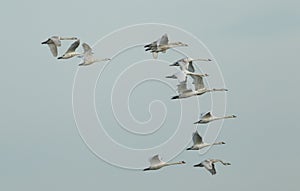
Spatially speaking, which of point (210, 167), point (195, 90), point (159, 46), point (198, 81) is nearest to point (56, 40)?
point (159, 46)

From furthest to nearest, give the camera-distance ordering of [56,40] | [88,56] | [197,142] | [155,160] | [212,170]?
[155,160] → [197,142] → [212,170] → [88,56] → [56,40]

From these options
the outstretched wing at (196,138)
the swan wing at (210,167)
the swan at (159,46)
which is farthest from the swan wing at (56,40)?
the swan wing at (210,167)

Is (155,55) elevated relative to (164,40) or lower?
lower

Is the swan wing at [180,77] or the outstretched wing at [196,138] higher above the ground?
the swan wing at [180,77]

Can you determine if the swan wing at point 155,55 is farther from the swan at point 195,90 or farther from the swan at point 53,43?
the swan at point 53,43

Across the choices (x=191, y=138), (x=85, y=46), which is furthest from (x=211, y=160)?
(x=85, y=46)

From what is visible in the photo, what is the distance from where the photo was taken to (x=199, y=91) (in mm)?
111000

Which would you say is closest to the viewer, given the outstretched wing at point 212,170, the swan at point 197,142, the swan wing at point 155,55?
the outstretched wing at point 212,170

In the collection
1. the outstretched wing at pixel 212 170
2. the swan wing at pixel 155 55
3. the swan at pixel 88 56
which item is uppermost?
the swan wing at pixel 155 55

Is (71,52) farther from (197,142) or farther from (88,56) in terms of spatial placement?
(197,142)

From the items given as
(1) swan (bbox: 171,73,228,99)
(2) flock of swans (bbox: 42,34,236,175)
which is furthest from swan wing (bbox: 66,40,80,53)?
(1) swan (bbox: 171,73,228,99)

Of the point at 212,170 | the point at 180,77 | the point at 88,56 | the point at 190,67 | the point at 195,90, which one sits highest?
the point at 190,67

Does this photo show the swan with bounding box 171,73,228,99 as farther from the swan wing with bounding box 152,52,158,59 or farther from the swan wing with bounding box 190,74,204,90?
the swan wing with bounding box 152,52,158,59

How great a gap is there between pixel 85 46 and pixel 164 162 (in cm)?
822
